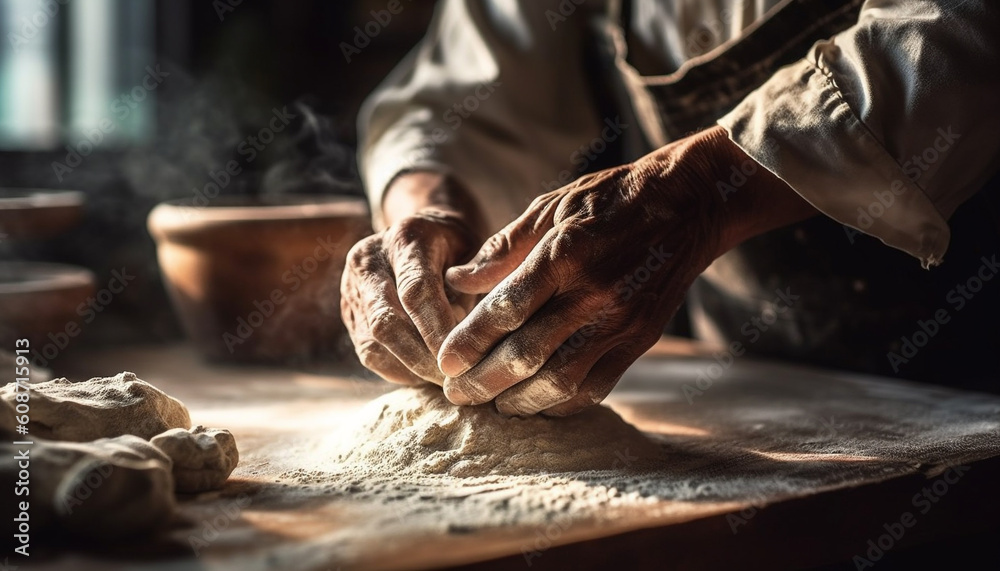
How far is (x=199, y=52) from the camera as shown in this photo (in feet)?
10.7

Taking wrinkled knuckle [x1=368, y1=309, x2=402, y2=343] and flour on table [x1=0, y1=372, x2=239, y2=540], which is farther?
wrinkled knuckle [x1=368, y1=309, x2=402, y2=343]

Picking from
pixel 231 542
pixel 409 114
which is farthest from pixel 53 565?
pixel 409 114

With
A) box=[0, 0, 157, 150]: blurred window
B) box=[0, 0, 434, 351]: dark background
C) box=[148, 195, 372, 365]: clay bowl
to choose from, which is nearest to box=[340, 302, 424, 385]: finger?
box=[148, 195, 372, 365]: clay bowl

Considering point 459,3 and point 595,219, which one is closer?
point 595,219

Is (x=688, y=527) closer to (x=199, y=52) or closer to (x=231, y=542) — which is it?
(x=231, y=542)

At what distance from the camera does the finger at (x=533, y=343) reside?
4.33ft

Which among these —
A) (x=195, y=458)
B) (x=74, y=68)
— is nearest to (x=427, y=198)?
(x=195, y=458)

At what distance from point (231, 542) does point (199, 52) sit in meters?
2.67

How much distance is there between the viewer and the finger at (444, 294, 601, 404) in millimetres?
1319

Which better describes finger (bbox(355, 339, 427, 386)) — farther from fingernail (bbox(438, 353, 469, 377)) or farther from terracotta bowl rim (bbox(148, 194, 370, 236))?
terracotta bowl rim (bbox(148, 194, 370, 236))

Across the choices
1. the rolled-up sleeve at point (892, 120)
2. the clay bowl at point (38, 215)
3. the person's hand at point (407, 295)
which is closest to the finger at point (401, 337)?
the person's hand at point (407, 295)

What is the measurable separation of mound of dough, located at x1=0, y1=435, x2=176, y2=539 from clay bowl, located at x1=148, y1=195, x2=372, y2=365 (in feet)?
4.26

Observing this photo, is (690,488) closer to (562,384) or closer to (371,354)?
(562,384)

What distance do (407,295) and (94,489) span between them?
549 millimetres
